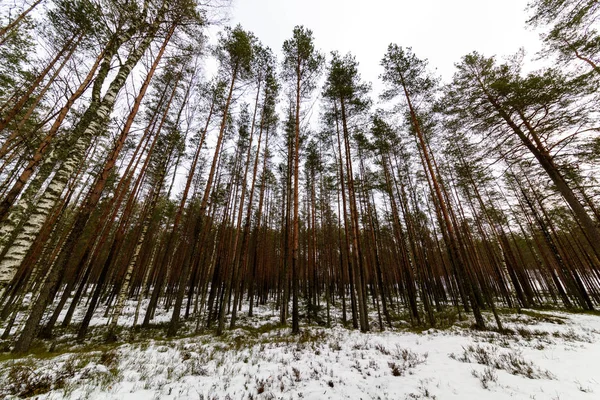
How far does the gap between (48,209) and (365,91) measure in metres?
13.7

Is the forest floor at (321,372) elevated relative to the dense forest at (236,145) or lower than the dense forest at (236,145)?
lower

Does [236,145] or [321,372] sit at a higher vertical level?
[236,145]

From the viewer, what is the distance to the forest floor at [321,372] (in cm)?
354

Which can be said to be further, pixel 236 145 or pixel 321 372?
pixel 236 145

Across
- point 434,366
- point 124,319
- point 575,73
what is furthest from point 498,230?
point 124,319

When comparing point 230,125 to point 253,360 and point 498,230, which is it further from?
point 498,230

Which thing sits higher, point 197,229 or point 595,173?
point 595,173

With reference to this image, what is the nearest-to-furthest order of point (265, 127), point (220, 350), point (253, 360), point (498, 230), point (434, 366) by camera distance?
point (434, 366) < point (253, 360) < point (220, 350) < point (265, 127) < point (498, 230)

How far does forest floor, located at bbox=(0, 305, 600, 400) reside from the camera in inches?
139

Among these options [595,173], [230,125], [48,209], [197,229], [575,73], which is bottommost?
[48,209]

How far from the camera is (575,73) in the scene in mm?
7875

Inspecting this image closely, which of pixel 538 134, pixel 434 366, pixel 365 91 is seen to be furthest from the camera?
pixel 365 91

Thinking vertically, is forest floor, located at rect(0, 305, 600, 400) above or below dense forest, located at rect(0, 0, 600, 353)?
below

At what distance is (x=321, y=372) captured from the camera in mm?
4789
